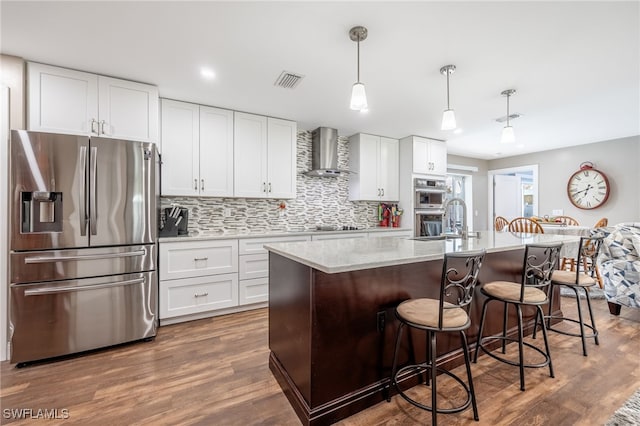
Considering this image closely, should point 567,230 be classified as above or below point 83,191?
below

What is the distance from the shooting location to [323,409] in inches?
58.6

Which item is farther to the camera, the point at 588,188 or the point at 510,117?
the point at 588,188

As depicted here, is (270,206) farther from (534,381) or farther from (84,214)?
(534,381)

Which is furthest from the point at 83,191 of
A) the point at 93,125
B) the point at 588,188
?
the point at 588,188

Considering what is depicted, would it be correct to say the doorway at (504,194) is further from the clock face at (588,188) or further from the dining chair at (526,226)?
the dining chair at (526,226)

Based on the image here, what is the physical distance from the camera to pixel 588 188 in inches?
202

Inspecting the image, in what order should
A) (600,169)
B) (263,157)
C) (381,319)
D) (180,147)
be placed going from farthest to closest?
(600,169) < (263,157) < (180,147) < (381,319)

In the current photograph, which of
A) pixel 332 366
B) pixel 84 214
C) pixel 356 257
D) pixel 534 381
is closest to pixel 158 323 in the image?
pixel 84 214

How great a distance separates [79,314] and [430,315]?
2725mm

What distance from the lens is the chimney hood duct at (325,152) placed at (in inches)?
162

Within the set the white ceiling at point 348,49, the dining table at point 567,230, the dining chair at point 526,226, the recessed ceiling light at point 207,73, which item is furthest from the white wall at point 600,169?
the recessed ceiling light at point 207,73

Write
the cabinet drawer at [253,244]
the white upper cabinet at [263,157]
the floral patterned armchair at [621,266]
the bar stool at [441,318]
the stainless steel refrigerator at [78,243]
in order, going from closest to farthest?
the bar stool at [441,318], the stainless steel refrigerator at [78,243], the floral patterned armchair at [621,266], the cabinet drawer at [253,244], the white upper cabinet at [263,157]

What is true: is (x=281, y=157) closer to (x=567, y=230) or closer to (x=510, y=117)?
(x=510, y=117)

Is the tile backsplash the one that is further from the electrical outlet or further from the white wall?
the white wall
